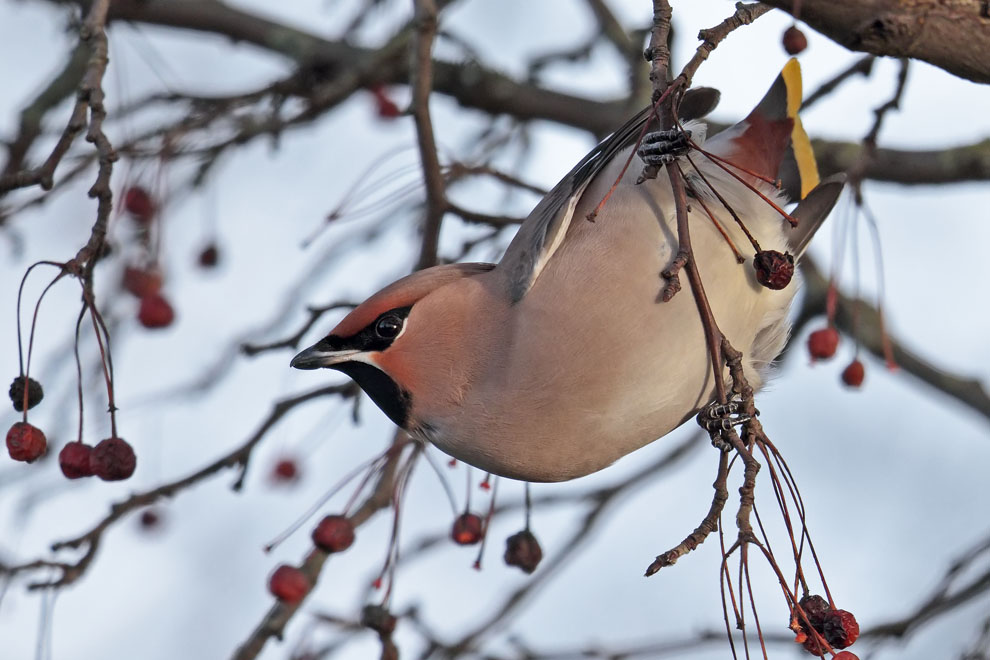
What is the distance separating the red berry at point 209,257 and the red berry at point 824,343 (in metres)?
2.21

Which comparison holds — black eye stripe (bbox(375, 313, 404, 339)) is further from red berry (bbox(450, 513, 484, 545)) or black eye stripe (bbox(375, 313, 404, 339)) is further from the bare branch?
red berry (bbox(450, 513, 484, 545))

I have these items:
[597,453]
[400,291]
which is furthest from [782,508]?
[400,291]

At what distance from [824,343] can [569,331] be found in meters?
1.11

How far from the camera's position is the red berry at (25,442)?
8.00 ft

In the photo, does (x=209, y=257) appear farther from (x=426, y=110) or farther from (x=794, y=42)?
(x=794, y=42)

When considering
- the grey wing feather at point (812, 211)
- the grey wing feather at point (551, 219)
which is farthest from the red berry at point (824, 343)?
the grey wing feather at point (551, 219)

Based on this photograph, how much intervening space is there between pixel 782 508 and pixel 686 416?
0.72m

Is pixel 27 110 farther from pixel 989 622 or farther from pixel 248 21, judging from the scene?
pixel 989 622

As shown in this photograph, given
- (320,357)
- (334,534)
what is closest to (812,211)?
(320,357)

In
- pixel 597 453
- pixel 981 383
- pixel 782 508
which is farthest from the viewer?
pixel 981 383

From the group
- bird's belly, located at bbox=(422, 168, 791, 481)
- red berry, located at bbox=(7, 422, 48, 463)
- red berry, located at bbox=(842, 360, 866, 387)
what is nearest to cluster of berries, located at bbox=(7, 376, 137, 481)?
red berry, located at bbox=(7, 422, 48, 463)

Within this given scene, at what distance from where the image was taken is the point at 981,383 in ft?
14.1

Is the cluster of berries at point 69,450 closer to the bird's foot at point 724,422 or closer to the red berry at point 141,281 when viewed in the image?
the red berry at point 141,281

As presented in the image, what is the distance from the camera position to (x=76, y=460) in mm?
2605
